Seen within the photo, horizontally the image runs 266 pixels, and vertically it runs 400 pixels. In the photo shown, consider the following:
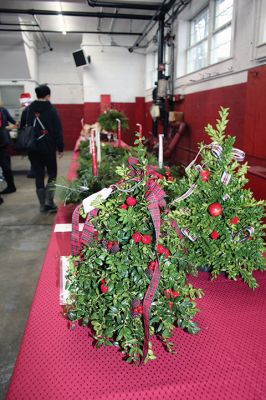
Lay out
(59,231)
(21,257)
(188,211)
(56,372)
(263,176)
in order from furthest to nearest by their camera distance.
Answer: (21,257), (263,176), (59,231), (188,211), (56,372)

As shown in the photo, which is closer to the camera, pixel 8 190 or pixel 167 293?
pixel 167 293

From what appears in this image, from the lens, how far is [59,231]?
5.48 ft

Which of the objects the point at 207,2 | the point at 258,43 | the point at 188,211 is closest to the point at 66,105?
the point at 207,2

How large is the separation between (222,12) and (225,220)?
4642 millimetres

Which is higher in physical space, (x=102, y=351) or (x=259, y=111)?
(x=259, y=111)

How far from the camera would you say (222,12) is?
4.66m

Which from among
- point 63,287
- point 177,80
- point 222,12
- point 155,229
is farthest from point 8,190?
point 155,229

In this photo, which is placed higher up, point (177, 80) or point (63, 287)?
point (177, 80)

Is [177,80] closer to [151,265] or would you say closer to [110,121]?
[110,121]

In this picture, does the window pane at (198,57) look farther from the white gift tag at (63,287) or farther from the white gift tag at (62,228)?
the white gift tag at (63,287)

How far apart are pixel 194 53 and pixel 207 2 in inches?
41.0

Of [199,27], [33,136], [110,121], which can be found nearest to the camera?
[33,136]

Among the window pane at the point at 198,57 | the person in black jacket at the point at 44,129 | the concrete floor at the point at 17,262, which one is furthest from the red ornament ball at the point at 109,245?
the window pane at the point at 198,57

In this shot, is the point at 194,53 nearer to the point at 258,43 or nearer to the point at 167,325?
the point at 258,43
